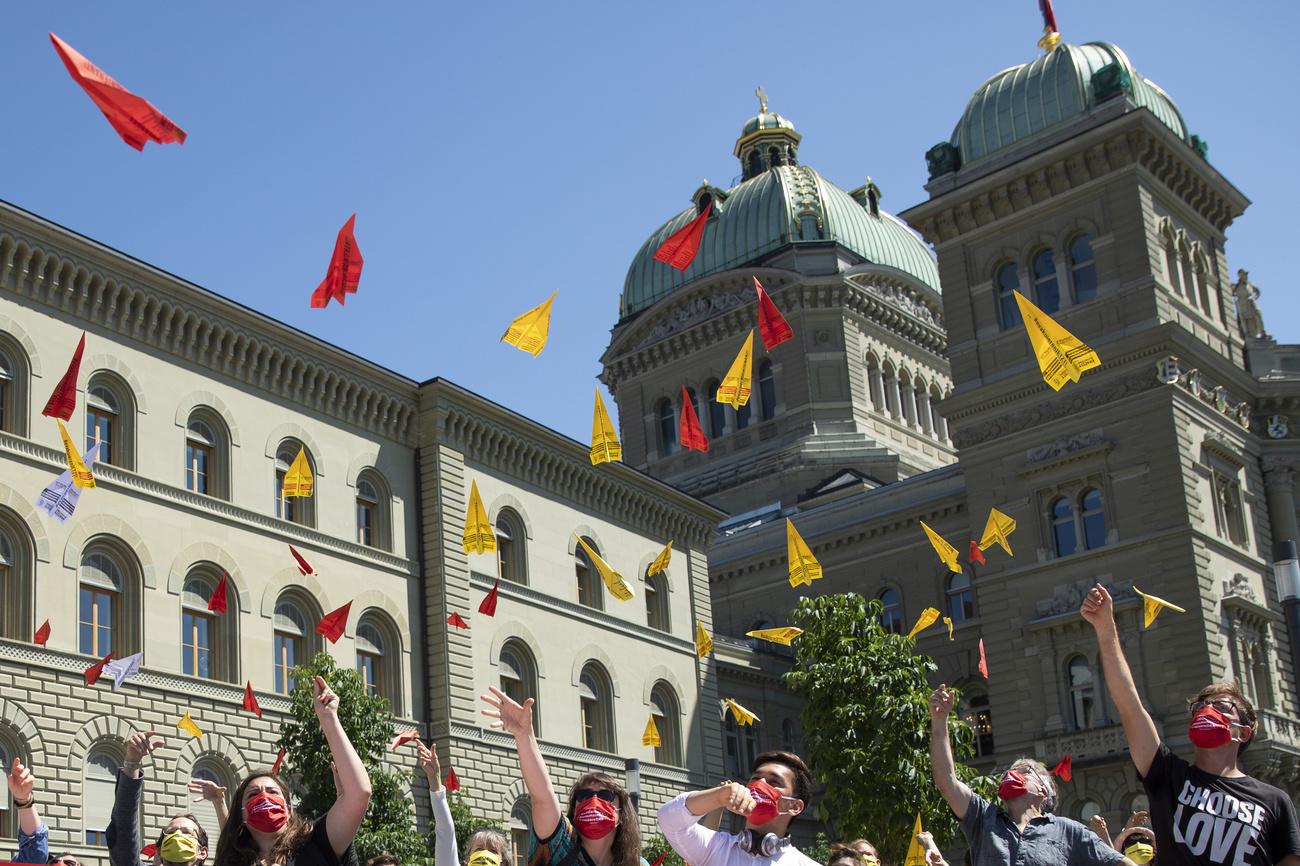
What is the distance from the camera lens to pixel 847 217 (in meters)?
72.8

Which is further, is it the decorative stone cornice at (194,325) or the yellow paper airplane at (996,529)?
the yellow paper airplane at (996,529)

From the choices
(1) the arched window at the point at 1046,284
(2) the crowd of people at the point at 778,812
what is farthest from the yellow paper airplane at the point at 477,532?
(2) the crowd of people at the point at 778,812

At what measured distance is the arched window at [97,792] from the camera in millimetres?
28297

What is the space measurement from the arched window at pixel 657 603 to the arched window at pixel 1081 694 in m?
12.2

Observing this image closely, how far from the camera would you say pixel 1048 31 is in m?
54.5

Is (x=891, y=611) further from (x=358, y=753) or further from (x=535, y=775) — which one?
(x=535, y=775)

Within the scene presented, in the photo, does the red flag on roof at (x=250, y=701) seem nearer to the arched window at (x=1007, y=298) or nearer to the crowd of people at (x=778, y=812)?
the crowd of people at (x=778, y=812)

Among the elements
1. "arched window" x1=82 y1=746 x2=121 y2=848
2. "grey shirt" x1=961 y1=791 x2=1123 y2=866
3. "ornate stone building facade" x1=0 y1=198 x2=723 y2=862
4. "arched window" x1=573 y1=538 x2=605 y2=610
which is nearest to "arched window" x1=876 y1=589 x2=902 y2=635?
"ornate stone building facade" x1=0 y1=198 x2=723 y2=862

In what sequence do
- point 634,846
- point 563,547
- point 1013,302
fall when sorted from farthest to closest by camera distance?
point 1013,302 → point 563,547 → point 634,846

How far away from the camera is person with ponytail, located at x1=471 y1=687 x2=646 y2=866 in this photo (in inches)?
286

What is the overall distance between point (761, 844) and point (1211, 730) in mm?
2266

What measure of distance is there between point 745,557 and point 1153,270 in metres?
20.1

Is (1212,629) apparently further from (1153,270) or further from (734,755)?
(734,755)

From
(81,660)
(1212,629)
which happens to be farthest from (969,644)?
(81,660)
